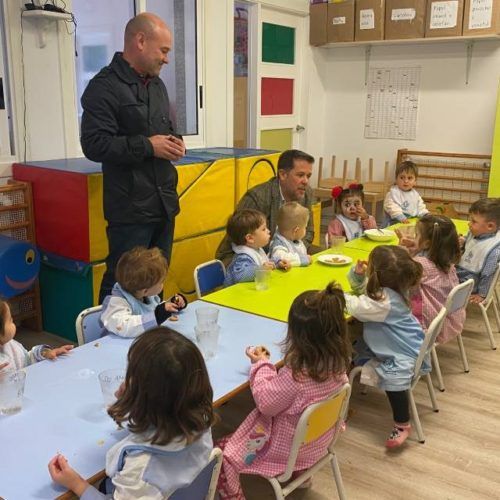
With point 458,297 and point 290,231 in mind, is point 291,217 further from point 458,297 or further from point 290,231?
point 458,297

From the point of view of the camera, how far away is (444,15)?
5801 mm

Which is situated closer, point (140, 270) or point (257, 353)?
point (257, 353)

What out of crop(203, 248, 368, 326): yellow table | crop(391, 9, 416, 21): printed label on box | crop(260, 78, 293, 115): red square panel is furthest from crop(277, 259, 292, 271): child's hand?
crop(391, 9, 416, 21): printed label on box

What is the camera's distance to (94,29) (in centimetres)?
461

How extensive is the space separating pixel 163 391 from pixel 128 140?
1.89m

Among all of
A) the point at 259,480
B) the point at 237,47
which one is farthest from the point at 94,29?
the point at 259,480

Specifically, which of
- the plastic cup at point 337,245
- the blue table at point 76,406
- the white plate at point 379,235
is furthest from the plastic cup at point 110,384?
the white plate at point 379,235

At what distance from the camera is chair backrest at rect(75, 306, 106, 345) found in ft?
7.30

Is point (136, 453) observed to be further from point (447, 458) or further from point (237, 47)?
point (237, 47)

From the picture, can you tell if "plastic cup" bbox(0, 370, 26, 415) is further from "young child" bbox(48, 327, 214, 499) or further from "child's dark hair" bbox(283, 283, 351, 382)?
"child's dark hair" bbox(283, 283, 351, 382)

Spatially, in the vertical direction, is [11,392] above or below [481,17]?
below

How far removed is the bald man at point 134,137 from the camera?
2.96 metres

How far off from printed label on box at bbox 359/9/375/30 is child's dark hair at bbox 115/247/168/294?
492 cm

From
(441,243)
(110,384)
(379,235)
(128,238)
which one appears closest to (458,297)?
(441,243)
